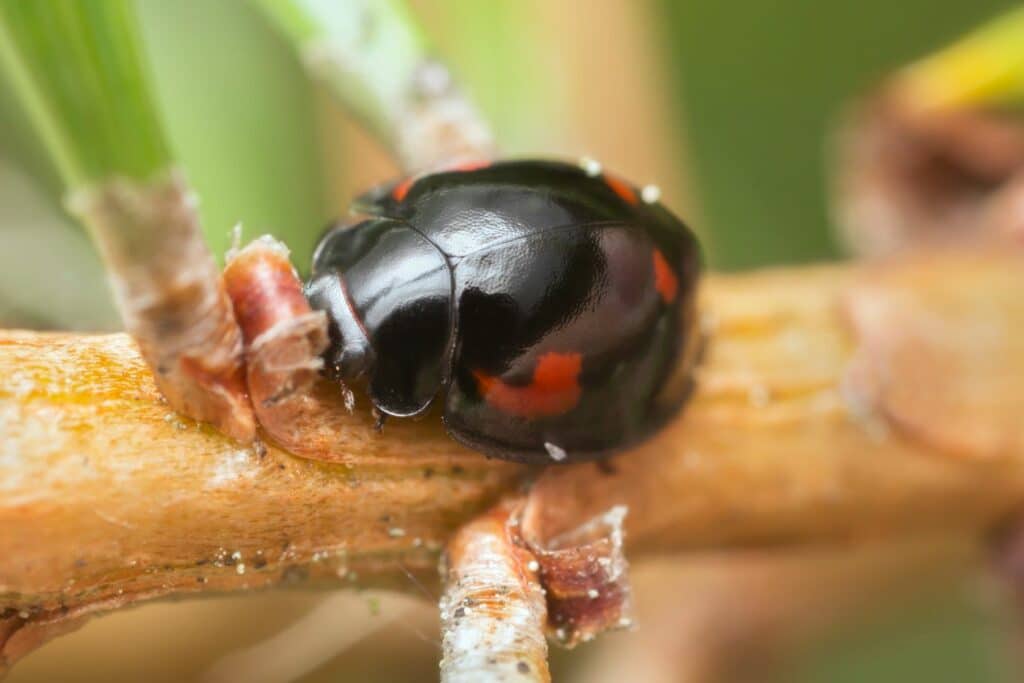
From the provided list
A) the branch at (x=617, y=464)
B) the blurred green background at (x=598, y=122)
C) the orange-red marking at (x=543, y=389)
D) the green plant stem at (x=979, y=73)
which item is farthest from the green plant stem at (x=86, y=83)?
the green plant stem at (x=979, y=73)

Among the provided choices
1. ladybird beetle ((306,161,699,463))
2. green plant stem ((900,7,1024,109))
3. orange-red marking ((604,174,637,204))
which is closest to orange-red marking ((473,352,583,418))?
ladybird beetle ((306,161,699,463))

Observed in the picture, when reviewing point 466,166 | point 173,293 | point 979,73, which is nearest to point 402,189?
point 466,166

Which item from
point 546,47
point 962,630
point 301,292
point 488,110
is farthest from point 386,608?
point 962,630

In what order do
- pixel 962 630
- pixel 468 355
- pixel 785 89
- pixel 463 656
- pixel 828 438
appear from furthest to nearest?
pixel 785 89
pixel 962 630
pixel 828 438
pixel 468 355
pixel 463 656

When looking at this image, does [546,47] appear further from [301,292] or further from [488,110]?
[301,292]

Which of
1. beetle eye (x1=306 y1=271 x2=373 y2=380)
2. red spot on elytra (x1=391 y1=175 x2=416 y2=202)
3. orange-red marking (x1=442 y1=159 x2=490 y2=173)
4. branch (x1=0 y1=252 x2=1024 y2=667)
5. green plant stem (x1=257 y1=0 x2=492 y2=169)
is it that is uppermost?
green plant stem (x1=257 y1=0 x2=492 y2=169)

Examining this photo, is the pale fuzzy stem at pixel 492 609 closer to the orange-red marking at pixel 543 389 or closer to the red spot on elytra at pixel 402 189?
the orange-red marking at pixel 543 389

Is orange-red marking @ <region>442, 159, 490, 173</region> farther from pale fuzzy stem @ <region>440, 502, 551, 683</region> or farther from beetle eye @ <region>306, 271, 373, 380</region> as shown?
pale fuzzy stem @ <region>440, 502, 551, 683</region>

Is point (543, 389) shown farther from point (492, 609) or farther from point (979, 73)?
point (979, 73)
